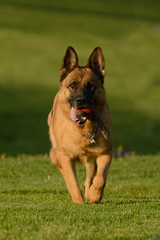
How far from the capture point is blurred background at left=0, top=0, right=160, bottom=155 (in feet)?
96.8

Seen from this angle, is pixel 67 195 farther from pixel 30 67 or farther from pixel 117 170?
pixel 30 67

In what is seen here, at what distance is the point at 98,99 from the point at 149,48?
38983 millimetres

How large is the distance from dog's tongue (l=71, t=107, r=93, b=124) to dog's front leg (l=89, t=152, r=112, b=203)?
25.0 inches

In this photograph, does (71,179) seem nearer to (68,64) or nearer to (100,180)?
(100,180)

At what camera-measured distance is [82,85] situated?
7.57 meters

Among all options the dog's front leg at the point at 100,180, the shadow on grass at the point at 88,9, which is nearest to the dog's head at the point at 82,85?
the dog's front leg at the point at 100,180

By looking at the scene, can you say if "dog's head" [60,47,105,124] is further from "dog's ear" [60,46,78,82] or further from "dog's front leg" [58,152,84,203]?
"dog's front leg" [58,152,84,203]

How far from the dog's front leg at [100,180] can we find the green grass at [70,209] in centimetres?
21

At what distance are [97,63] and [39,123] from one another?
22912mm

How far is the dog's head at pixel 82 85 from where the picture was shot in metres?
7.37

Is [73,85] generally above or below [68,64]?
below

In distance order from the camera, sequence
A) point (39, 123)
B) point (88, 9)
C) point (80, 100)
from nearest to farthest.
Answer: point (80, 100), point (39, 123), point (88, 9)

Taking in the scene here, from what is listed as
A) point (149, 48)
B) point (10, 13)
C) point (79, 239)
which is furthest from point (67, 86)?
point (10, 13)

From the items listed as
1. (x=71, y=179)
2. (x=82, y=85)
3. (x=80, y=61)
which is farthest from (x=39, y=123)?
(x=82, y=85)
